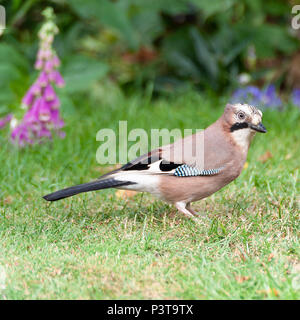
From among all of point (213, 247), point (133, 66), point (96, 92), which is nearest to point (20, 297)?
point (213, 247)

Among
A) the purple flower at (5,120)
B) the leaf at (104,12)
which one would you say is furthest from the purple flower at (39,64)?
the leaf at (104,12)

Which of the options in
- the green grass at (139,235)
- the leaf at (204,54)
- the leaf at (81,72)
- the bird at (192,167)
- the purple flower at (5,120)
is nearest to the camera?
the green grass at (139,235)

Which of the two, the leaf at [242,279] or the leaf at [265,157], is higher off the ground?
the leaf at [265,157]

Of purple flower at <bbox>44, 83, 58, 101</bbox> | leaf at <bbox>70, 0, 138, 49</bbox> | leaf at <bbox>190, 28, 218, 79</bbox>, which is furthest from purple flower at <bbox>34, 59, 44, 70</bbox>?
leaf at <bbox>190, 28, 218, 79</bbox>

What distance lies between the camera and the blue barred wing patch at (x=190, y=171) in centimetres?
375

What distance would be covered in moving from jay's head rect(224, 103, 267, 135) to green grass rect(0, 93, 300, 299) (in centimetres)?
54

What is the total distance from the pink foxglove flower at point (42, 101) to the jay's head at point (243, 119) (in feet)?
6.24

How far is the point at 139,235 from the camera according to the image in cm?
356

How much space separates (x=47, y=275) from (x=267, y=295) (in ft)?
3.70

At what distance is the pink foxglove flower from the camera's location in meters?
5.12

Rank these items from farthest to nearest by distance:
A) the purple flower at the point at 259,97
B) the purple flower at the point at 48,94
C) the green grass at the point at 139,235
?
the purple flower at the point at 259,97 < the purple flower at the point at 48,94 < the green grass at the point at 139,235

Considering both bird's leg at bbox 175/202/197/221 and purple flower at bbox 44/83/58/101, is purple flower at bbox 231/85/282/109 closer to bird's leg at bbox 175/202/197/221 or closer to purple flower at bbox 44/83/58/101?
purple flower at bbox 44/83/58/101

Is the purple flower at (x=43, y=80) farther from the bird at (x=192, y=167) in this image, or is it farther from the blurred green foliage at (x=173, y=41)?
the bird at (x=192, y=167)

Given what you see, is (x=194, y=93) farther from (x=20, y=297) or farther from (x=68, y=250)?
(x=20, y=297)
